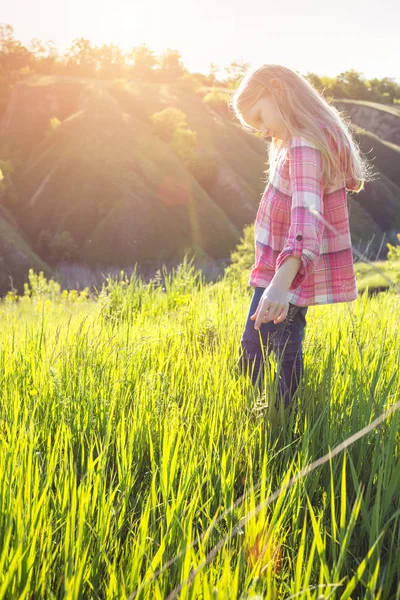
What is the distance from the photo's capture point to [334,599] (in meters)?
1.23

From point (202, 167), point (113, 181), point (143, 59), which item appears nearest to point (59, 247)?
point (113, 181)

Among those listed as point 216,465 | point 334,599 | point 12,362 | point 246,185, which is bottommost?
point 334,599

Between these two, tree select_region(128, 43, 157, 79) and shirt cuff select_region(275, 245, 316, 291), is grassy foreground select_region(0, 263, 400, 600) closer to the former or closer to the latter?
shirt cuff select_region(275, 245, 316, 291)

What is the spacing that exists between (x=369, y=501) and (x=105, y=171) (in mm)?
29479

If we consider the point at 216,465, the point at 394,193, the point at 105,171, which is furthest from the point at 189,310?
the point at 394,193

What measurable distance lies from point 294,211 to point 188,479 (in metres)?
1.12

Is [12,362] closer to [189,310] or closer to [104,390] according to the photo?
[104,390]

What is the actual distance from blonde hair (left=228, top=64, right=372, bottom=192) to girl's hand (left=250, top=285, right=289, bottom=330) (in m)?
0.59

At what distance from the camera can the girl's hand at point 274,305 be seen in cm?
202

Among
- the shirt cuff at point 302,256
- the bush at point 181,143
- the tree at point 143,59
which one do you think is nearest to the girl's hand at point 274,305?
the shirt cuff at point 302,256

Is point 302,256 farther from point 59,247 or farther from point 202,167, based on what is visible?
point 202,167

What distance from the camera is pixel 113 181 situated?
1145 inches

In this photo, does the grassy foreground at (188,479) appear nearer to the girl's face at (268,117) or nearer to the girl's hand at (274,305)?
the girl's hand at (274,305)

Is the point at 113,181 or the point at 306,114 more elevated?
the point at 113,181
